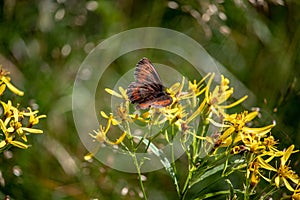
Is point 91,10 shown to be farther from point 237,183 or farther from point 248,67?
point 237,183

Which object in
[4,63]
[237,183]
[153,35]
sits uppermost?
[4,63]

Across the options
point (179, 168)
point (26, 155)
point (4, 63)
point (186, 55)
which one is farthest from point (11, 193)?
point (186, 55)

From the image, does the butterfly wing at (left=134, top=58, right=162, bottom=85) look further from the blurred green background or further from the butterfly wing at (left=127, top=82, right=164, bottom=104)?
the blurred green background

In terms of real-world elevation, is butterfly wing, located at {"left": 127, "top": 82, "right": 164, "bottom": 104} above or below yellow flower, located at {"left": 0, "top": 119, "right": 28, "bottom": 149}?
below

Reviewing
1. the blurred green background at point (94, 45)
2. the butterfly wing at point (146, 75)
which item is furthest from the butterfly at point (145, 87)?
the blurred green background at point (94, 45)

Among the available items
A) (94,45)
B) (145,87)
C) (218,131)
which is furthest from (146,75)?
(94,45)

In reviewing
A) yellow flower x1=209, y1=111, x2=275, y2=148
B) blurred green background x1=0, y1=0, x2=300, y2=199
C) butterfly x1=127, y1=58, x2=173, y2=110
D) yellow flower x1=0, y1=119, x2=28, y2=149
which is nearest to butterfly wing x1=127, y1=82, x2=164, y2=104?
butterfly x1=127, y1=58, x2=173, y2=110

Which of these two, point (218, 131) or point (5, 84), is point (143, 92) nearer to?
point (218, 131)
